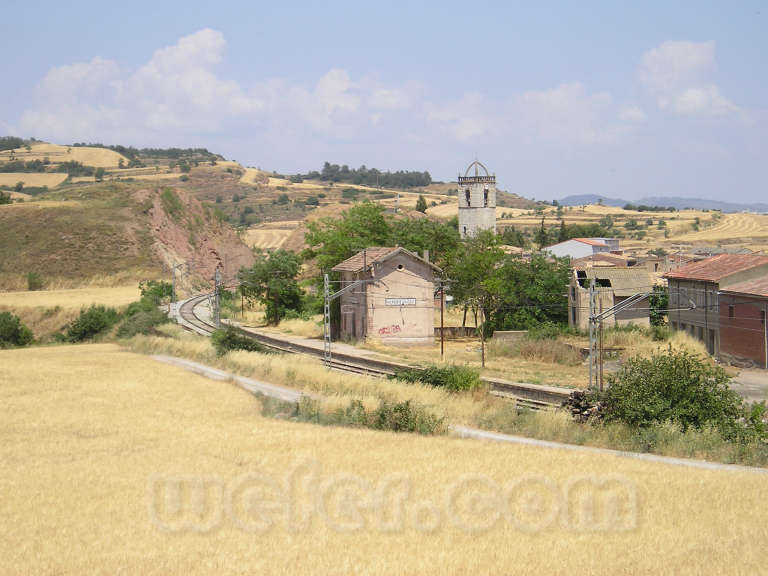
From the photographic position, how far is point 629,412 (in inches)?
900

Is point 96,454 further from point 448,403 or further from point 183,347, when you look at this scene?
point 183,347

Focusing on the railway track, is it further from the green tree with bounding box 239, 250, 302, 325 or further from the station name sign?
the station name sign

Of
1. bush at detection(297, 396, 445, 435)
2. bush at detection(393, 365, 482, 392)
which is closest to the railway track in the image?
bush at detection(393, 365, 482, 392)

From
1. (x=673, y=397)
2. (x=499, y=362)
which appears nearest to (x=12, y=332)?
(x=499, y=362)

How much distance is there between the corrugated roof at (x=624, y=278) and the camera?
180 ft

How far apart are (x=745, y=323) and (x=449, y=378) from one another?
64.6 feet

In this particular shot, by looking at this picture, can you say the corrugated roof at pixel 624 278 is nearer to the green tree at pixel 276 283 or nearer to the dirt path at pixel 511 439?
the green tree at pixel 276 283

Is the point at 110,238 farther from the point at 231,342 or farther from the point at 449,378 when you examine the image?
the point at 449,378

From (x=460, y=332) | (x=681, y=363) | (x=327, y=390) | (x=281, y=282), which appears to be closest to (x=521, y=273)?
(x=460, y=332)

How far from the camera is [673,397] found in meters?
22.9

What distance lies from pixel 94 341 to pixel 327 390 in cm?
3022

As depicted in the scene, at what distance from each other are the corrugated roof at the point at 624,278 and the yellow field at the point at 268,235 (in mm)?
72495

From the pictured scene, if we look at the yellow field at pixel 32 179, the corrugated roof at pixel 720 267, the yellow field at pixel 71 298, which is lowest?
the yellow field at pixel 71 298

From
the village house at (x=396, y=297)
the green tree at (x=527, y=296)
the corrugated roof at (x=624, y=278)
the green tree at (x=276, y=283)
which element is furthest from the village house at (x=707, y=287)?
the green tree at (x=276, y=283)
